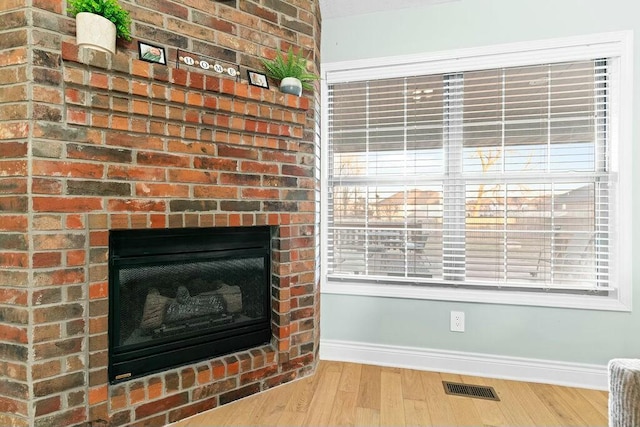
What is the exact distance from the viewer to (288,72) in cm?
189

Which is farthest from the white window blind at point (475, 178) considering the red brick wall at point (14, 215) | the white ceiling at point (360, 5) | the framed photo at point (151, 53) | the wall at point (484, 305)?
the red brick wall at point (14, 215)

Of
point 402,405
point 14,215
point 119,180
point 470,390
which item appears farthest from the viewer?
point 470,390

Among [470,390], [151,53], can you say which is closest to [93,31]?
[151,53]

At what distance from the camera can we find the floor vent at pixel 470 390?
1.90 metres

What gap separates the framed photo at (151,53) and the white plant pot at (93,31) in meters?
0.15

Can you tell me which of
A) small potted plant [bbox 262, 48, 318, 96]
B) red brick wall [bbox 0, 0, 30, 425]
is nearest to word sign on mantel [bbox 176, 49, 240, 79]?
small potted plant [bbox 262, 48, 318, 96]

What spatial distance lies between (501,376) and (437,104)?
1.82 metres

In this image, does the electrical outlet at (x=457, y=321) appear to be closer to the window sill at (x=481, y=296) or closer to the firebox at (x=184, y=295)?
the window sill at (x=481, y=296)

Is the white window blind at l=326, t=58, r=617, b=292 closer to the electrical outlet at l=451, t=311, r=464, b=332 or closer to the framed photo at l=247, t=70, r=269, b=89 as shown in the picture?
the electrical outlet at l=451, t=311, r=464, b=332

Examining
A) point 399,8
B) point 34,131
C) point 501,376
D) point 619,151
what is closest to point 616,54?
point 619,151

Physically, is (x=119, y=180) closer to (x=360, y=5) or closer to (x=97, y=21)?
(x=97, y=21)

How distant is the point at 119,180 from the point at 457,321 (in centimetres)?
212

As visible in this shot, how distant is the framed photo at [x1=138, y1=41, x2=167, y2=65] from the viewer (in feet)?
4.94

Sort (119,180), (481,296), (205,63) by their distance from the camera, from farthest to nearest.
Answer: (481,296)
(205,63)
(119,180)
